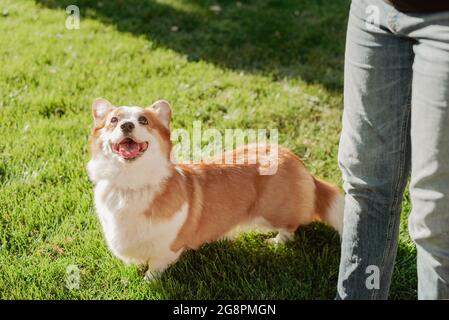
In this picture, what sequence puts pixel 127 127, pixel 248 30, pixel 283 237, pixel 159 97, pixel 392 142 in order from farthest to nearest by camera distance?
pixel 248 30
pixel 159 97
pixel 283 237
pixel 127 127
pixel 392 142

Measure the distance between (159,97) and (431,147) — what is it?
2.88m

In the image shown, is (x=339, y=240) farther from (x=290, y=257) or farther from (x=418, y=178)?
(x=418, y=178)

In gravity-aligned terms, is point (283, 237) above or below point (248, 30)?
below

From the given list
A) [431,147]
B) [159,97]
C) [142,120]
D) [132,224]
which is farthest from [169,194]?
[159,97]

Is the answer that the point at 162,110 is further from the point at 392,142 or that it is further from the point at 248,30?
the point at 248,30

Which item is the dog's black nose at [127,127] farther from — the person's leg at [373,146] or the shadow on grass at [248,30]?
the shadow on grass at [248,30]

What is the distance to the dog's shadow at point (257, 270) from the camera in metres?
2.46

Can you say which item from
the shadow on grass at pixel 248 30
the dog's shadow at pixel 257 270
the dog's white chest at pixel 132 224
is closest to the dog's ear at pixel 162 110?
the dog's white chest at pixel 132 224

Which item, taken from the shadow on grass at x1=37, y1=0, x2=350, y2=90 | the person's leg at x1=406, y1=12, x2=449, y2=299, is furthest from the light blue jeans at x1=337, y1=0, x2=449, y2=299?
the shadow on grass at x1=37, y1=0, x2=350, y2=90

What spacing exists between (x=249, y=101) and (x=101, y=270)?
2.11m

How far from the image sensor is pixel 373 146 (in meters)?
1.81

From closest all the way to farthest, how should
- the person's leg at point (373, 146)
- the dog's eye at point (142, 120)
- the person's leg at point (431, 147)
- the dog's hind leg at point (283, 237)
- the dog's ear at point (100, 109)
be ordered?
1. the person's leg at point (431, 147)
2. the person's leg at point (373, 146)
3. the dog's eye at point (142, 120)
4. the dog's ear at point (100, 109)
5. the dog's hind leg at point (283, 237)

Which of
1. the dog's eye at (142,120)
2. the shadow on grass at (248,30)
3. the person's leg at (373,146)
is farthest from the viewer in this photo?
the shadow on grass at (248,30)
